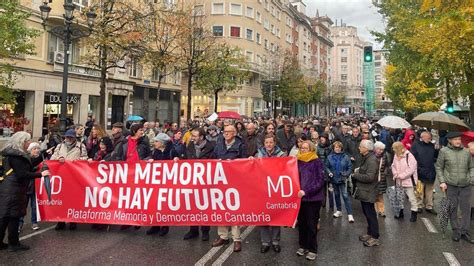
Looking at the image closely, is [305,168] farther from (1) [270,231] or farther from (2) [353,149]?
(2) [353,149]

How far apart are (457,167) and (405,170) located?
1393 millimetres

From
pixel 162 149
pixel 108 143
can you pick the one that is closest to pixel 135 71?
pixel 108 143

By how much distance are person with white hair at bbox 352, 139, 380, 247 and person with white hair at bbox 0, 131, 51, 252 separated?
512cm

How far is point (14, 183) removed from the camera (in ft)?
18.3

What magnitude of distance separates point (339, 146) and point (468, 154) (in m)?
2.41

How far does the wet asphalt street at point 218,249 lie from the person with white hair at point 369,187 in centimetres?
24

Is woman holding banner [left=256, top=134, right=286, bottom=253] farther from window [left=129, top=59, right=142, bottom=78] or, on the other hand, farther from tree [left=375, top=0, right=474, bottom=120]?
window [left=129, top=59, right=142, bottom=78]

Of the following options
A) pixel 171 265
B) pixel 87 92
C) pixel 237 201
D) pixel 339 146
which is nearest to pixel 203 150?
pixel 237 201

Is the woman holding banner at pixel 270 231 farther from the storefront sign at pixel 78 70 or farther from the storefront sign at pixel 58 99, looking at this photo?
the storefront sign at pixel 58 99

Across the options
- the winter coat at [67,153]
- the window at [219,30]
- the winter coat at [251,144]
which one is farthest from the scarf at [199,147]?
the window at [219,30]

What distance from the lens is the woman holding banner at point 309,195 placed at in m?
5.54

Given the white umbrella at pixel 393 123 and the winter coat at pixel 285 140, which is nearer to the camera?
the winter coat at pixel 285 140

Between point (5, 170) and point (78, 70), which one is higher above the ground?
point (78, 70)

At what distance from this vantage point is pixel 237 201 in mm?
6070
